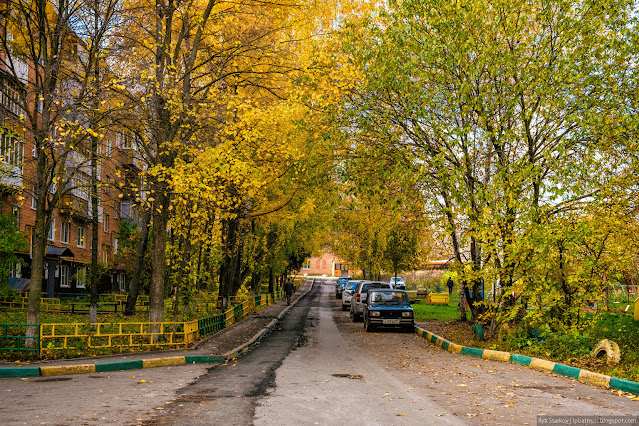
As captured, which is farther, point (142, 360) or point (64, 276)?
point (64, 276)

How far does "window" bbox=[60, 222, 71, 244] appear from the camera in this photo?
36.4m

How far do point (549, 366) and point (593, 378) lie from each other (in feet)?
5.45

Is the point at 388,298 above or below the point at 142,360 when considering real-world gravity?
above

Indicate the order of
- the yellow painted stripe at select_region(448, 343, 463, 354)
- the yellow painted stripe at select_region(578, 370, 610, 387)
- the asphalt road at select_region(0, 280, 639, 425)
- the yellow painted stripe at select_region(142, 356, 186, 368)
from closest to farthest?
the asphalt road at select_region(0, 280, 639, 425)
the yellow painted stripe at select_region(578, 370, 610, 387)
the yellow painted stripe at select_region(142, 356, 186, 368)
the yellow painted stripe at select_region(448, 343, 463, 354)

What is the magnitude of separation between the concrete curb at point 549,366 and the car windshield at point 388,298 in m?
5.26

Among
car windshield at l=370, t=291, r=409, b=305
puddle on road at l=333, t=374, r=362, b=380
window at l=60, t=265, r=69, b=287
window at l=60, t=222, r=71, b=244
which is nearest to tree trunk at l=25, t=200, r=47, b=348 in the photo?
puddle on road at l=333, t=374, r=362, b=380

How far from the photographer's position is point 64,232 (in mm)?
36969

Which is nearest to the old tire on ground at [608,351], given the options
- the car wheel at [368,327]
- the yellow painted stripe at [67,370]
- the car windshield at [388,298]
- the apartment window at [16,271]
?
the yellow painted stripe at [67,370]

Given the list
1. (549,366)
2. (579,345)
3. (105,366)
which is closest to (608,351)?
(549,366)

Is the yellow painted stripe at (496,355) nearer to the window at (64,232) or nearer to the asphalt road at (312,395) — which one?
the asphalt road at (312,395)

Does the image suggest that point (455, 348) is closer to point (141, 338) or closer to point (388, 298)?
point (388, 298)

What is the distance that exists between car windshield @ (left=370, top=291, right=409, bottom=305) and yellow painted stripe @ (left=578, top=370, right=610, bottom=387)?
13063mm

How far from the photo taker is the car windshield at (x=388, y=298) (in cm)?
2377

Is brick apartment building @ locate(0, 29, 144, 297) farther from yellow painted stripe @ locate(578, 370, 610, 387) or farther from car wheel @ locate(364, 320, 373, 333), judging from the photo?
yellow painted stripe @ locate(578, 370, 610, 387)
